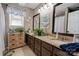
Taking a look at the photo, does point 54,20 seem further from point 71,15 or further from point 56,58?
point 56,58

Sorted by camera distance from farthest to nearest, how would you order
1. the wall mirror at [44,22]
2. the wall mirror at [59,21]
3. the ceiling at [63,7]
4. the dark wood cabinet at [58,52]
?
the wall mirror at [44,22] → the wall mirror at [59,21] → the ceiling at [63,7] → the dark wood cabinet at [58,52]

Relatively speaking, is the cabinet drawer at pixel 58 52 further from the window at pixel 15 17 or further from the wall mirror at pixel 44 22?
the wall mirror at pixel 44 22

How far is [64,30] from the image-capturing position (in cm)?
193

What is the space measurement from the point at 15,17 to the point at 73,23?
1.08m

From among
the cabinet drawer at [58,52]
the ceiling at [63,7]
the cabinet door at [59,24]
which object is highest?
the ceiling at [63,7]

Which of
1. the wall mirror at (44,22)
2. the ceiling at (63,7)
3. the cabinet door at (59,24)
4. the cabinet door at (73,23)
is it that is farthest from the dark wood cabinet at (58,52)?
the wall mirror at (44,22)

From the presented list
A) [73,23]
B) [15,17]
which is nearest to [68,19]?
[73,23]

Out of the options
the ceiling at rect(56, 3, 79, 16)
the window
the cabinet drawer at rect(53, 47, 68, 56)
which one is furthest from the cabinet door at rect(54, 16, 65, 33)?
the window

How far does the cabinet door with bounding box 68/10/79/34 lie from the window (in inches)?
37.1

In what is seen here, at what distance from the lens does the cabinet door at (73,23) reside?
1628mm

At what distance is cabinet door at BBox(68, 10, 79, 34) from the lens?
163cm

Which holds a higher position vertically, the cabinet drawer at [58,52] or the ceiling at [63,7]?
the ceiling at [63,7]

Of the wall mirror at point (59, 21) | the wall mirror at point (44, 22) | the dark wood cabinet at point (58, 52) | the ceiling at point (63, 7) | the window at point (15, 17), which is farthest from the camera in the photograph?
the wall mirror at point (44, 22)

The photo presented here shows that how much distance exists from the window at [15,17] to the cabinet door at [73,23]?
3.10ft
